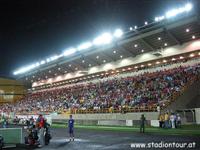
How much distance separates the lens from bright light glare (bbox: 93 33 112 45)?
49531mm

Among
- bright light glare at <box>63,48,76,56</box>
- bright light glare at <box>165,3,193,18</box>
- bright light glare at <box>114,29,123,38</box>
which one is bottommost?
bright light glare at <box>63,48,76,56</box>

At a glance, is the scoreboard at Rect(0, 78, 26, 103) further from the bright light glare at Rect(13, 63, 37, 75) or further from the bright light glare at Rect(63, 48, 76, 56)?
the bright light glare at Rect(63, 48, 76, 56)

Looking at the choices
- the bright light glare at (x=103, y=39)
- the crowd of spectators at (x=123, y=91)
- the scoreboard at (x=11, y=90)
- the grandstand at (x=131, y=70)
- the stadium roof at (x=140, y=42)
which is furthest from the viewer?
the scoreboard at (x=11, y=90)

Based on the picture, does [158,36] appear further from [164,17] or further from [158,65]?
[158,65]

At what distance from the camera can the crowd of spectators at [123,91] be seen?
37.7 meters

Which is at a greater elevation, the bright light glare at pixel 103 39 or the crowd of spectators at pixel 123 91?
the bright light glare at pixel 103 39

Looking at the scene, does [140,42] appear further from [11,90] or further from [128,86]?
[11,90]

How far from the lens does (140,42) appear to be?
4616 centimetres

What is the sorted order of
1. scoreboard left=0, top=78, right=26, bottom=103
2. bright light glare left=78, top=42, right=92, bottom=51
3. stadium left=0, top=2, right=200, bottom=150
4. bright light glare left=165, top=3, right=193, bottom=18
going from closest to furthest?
stadium left=0, top=2, right=200, bottom=150
bright light glare left=165, top=3, right=193, bottom=18
bright light glare left=78, top=42, right=92, bottom=51
scoreboard left=0, top=78, right=26, bottom=103

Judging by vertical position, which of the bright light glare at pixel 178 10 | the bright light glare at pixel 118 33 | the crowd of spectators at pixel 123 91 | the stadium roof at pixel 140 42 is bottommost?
the crowd of spectators at pixel 123 91

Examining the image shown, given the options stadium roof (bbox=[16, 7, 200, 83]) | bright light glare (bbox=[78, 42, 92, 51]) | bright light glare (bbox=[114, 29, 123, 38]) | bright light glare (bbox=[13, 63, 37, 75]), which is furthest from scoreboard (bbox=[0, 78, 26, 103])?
bright light glare (bbox=[114, 29, 123, 38])

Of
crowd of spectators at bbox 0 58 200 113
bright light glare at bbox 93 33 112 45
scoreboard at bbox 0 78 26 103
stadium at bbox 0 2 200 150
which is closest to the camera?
stadium at bbox 0 2 200 150

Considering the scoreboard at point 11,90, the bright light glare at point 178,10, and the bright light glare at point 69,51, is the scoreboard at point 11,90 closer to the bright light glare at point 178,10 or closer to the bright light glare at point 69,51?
the bright light glare at point 69,51

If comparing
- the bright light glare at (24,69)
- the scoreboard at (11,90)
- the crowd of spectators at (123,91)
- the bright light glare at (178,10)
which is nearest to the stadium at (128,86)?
the crowd of spectators at (123,91)
